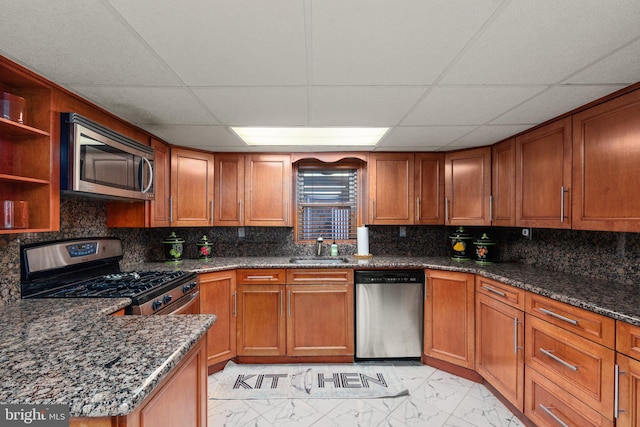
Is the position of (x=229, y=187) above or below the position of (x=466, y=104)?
below

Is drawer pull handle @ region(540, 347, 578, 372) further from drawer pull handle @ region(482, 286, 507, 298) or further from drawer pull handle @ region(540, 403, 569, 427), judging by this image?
drawer pull handle @ region(482, 286, 507, 298)

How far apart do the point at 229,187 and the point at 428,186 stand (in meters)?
2.12

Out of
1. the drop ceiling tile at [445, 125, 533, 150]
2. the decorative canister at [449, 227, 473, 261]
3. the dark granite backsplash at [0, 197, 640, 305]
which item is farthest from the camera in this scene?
the decorative canister at [449, 227, 473, 261]

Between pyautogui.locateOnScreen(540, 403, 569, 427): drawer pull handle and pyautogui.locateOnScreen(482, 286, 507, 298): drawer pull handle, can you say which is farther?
pyautogui.locateOnScreen(482, 286, 507, 298): drawer pull handle

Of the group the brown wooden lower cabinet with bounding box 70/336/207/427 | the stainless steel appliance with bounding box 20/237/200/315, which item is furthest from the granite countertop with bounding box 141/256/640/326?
the brown wooden lower cabinet with bounding box 70/336/207/427

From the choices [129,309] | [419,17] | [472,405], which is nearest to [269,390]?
[129,309]

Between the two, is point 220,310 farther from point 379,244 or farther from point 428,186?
point 428,186

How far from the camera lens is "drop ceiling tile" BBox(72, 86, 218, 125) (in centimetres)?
169

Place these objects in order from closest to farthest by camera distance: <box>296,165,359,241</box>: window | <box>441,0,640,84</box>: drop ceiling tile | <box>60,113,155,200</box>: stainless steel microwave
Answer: <box>441,0,640,84</box>: drop ceiling tile → <box>60,113,155,200</box>: stainless steel microwave → <box>296,165,359,241</box>: window

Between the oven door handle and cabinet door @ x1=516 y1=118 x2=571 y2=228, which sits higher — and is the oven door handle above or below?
below

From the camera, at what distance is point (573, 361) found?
1.58 meters

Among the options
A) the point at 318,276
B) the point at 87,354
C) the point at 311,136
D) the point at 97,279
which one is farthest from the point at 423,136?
the point at 97,279

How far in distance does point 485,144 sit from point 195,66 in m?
2.60

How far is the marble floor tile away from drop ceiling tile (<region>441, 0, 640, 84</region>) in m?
2.16
